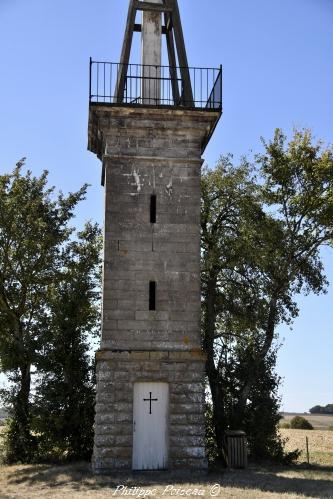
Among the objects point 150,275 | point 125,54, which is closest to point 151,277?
point 150,275

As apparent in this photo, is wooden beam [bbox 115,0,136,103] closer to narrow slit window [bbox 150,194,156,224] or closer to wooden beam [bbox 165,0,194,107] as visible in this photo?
wooden beam [bbox 165,0,194,107]

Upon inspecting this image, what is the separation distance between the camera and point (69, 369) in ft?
71.5

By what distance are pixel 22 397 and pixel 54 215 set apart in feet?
21.6

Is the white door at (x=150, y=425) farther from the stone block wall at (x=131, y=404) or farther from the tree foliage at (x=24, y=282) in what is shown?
the tree foliage at (x=24, y=282)

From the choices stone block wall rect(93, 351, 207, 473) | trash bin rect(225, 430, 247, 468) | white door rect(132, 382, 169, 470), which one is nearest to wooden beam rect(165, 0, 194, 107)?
stone block wall rect(93, 351, 207, 473)

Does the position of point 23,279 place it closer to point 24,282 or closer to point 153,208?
point 24,282

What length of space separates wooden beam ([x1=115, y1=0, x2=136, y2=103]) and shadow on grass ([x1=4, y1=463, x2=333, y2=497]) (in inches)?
419

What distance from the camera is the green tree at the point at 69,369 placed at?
21203 millimetres

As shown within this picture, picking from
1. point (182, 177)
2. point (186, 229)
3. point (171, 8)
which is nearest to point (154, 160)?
point (182, 177)

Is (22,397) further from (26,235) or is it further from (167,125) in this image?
(167,125)

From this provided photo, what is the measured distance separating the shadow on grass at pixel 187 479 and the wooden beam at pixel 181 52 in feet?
34.4

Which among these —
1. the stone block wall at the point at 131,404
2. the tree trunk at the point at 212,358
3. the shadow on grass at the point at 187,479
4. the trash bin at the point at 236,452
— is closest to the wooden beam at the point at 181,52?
the tree trunk at the point at 212,358

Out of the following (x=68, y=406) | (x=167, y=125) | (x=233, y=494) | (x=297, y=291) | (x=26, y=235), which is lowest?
(x=233, y=494)

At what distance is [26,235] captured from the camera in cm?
2298
